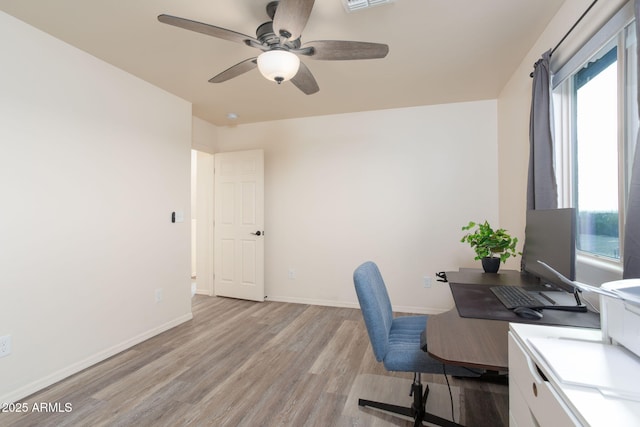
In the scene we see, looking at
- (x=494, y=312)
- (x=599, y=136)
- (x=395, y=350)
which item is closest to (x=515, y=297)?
(x=494, y=312)

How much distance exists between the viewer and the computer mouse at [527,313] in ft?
4.00

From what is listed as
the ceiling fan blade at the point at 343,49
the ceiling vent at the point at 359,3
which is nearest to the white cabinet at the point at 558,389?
the ceiling fan blade at the point at 343,49

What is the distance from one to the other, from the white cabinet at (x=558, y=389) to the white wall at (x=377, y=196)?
254 centimetres

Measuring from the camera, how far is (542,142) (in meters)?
1.96

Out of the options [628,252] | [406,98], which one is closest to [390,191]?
[406,98]

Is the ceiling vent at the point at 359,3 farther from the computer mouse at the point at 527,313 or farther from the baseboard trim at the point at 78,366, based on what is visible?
the baseboard trim at the point at 78,366

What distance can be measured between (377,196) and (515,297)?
230cm

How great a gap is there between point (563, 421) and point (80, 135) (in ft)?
10.3

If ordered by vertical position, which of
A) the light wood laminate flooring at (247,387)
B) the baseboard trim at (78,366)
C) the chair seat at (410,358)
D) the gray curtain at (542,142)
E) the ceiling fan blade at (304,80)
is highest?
the ceiling fan blade at (304,80)

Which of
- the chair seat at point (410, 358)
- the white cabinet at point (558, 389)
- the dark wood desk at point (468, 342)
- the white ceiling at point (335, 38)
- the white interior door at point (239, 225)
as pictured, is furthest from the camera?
the white interior door at point (239, 225)

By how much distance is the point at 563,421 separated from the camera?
0.63 metres

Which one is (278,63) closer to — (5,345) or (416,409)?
(416,409)

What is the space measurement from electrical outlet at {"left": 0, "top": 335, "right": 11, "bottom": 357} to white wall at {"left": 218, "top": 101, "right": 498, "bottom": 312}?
8.45ft

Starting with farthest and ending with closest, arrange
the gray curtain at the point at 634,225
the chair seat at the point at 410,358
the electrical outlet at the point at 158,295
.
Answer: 1. the electrical outlet at the point at 158,295
2. the chair seat at the point at 410,358
3. the gray curtain at the point at 634,225
